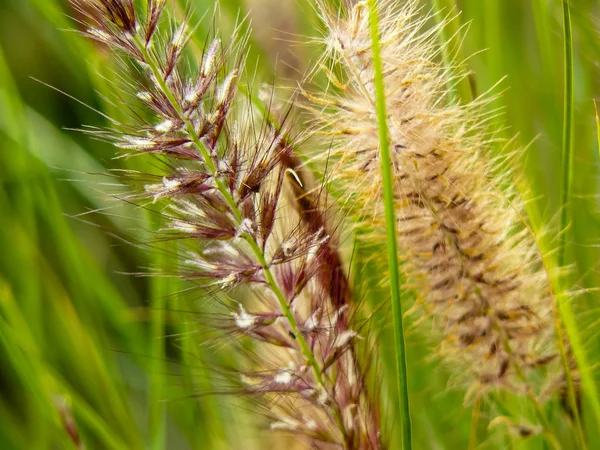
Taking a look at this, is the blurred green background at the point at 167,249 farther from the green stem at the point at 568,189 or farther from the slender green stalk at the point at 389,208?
the slender green stalk at the point at 389,208

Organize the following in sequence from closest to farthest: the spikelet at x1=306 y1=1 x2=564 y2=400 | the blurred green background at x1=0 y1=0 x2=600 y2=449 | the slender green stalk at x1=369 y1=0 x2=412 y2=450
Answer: the slender green stalk at x1=369 y1=0 x2=412 y2=450 → the spikelet at x1=306 y1=1 x2=564 y2=400 → the blurred green background at x1=0 y1=0 x2=600 y2=449

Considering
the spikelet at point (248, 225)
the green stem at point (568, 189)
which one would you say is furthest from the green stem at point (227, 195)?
the green stem at point (568, 189)

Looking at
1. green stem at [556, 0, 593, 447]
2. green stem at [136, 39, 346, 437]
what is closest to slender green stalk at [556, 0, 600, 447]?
green stem at [556, 0, 593, 447]

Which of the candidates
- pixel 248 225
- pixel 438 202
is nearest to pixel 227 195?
pixel 248 225

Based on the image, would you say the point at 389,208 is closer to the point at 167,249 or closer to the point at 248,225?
the point at 248,225

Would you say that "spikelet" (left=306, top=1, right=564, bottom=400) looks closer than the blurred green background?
Yes

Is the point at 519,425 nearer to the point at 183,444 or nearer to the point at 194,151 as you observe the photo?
the point at 194,151

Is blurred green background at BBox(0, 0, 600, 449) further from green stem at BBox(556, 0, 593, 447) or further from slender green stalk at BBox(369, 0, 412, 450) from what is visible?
slender green stalk at BBox(369, 0, 412, 450)
